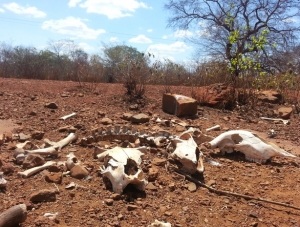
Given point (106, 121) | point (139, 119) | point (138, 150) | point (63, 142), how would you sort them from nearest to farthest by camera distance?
point (138, 150) < point (63, 142) < point (106, 121) < point (139, 119)

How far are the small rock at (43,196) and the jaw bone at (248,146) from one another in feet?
7.02

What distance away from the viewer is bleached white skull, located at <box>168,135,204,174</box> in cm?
362

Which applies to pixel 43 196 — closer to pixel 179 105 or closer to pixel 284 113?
pixel 179 105

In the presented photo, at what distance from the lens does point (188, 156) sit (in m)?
3.64

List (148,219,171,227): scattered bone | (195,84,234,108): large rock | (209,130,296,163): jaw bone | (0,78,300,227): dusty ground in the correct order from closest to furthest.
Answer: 1. (148,219,171,227): scattered bone
2. (0,78,300,227): dusty ground
3. (209,130,296,163): jaw bone
4. (195,84,234,108): large rock

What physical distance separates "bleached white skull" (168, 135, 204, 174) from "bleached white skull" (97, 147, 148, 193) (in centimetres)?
39

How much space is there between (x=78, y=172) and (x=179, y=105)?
127 inches

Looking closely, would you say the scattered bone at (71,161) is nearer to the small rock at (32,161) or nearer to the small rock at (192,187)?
the small rock at (32,161)

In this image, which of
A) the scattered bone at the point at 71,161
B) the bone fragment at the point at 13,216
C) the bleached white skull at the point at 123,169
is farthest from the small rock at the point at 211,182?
the bone fragment at the point at 13,216

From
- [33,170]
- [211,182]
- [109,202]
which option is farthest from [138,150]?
[33,170]

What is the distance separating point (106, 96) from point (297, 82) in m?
4.49

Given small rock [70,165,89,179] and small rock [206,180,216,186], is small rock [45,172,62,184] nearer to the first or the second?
small rock [70,165,89,179]

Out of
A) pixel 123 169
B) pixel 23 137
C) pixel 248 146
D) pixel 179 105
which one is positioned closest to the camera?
pixel 123 169

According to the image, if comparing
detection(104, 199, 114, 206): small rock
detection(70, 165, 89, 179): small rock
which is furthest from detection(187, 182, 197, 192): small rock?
detection(70, 165, 89, 179): small rock
